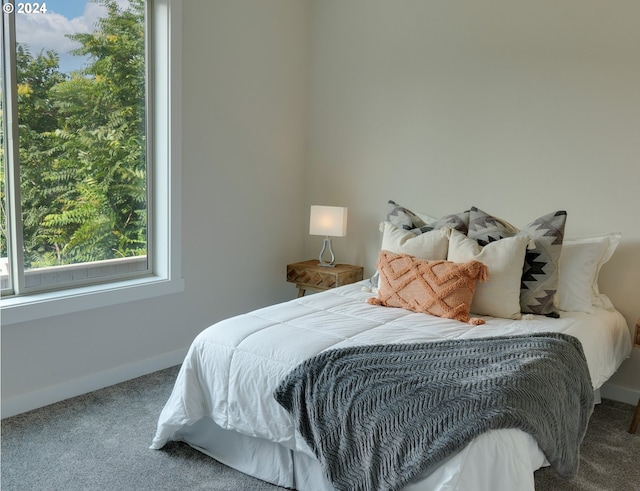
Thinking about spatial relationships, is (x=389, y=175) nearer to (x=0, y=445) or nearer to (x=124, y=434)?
(x=124, y=434)

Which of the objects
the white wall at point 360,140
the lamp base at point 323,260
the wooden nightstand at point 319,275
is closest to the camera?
the white wall at point 360,140

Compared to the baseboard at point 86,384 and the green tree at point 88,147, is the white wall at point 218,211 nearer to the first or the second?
the baseboard at point 86,384

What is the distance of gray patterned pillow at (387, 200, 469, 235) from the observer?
10.8 feet

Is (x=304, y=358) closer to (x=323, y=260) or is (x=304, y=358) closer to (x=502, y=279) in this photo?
(x=502, y=279)

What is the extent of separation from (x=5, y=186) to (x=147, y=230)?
2.90ft

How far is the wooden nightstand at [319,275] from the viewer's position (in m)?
3.92

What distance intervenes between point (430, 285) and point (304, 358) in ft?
3.09

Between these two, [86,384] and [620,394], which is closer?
[86,384]

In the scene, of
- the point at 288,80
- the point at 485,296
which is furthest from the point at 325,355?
the point at 288,80

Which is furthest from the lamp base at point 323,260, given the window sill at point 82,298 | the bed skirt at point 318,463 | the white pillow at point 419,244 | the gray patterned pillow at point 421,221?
the bed skirt at point 318,463

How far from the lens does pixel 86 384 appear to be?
3.14m

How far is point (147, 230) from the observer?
3535 millimetres

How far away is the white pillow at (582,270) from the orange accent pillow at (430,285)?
0.56m

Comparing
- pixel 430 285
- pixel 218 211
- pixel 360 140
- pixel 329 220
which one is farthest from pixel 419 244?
pixel 218 211
